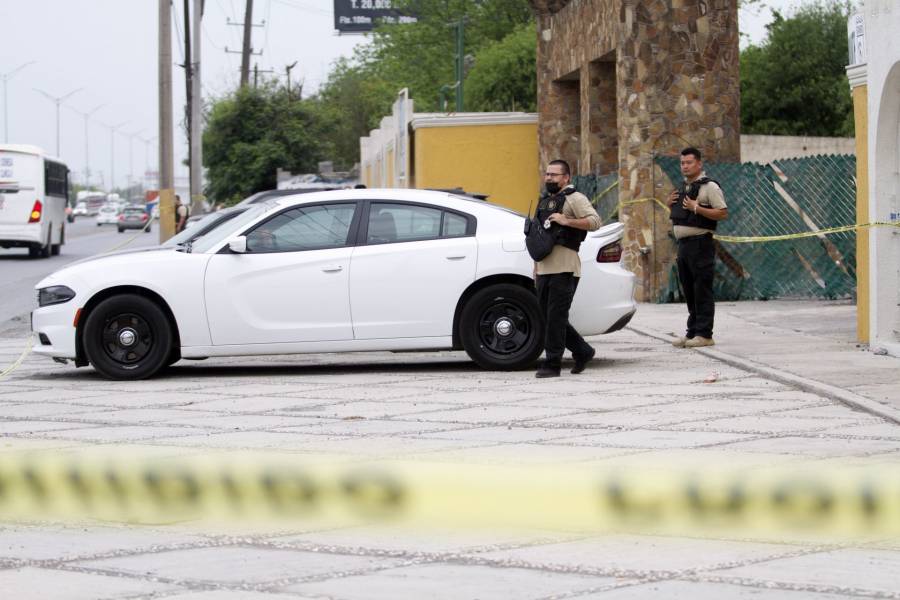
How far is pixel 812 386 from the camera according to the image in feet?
33.7

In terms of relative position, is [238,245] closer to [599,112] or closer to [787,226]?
[787,226]

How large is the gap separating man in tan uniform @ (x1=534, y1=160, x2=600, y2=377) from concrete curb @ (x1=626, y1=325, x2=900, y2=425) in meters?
1.62

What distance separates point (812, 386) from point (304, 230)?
4.25m

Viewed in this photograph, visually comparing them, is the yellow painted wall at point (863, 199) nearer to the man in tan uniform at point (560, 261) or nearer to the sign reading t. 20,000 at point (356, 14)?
the man in tan uniform at point (560, 261)

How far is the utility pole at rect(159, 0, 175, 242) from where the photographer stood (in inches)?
1131

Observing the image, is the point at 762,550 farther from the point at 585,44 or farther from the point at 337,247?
the point at 585,44

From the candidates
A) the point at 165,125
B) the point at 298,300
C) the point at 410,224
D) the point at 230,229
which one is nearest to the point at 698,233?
the point at 410,224

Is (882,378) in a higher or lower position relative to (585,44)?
lower

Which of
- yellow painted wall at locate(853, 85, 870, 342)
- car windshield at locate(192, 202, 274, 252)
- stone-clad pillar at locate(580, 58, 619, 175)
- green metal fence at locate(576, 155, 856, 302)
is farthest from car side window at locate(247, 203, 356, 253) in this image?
stone-clad pillar at locate(580, 58, 619, 175)

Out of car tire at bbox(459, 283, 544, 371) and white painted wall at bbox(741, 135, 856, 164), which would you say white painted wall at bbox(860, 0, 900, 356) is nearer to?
A: car tire at bbox(459, 283, 544, 371)

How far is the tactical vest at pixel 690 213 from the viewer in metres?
13.3

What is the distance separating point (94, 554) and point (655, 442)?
3525mm

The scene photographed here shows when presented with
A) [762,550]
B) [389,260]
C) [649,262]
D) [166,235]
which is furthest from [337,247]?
[166,235]

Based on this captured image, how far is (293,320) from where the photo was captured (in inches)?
458
